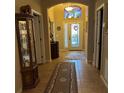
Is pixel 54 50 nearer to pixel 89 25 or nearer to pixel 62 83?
pixel 89 25

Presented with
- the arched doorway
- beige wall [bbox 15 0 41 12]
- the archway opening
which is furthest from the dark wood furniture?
the archway opening

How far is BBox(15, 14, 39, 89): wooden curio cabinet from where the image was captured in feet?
17.7

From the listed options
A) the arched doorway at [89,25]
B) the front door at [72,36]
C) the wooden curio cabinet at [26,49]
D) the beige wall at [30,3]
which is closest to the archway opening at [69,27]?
the front door at [72,36]

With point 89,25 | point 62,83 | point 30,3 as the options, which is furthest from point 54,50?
point 62,83

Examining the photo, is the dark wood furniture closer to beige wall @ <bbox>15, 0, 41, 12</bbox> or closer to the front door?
beige wall @ <bbox>15, 0, 41, 12</bbox>

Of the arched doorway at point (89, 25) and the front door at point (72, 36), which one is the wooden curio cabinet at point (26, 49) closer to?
the arched doorway at point (89, 25)

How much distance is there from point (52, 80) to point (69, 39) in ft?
30.6

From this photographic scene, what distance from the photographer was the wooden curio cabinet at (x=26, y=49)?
17.7 feet

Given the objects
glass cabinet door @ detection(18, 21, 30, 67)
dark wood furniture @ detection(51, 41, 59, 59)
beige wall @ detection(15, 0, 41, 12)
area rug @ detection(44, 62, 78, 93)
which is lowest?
area rug @ detection(44, 62, 78, 93)

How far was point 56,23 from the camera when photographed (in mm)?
15508

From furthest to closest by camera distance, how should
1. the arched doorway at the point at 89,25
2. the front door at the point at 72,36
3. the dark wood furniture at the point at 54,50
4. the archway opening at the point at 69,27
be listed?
1. the front door at the point at 72,36
2. the archway opening at the point at 69,27
3. the dark wood furniture at the point at 54,50
4. the arched doorway at the point at 89,25
